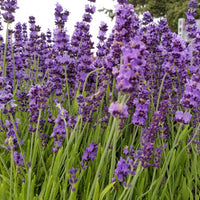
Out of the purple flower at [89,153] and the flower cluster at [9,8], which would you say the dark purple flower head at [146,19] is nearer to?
the flower cluster at [9,8]

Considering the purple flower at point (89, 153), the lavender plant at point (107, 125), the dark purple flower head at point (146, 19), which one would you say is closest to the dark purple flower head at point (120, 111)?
the lavender plant at point (107, 125)

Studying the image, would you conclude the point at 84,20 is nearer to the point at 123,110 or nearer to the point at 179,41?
the point at 179,41

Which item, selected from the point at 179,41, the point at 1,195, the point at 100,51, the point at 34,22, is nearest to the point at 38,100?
the point at 1,195

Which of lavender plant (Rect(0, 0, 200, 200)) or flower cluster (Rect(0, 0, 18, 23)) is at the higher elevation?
flower cluster (Rect(0, 0, 18, 23))

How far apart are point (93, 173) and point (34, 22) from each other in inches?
137

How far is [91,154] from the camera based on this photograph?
2.23 m

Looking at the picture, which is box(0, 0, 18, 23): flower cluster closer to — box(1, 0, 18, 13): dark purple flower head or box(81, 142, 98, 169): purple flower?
box(1, 0, 18, 13): dark purple flower head

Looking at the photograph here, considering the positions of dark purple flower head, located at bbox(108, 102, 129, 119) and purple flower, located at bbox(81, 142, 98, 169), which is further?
purple flower, located at bbox(81, 142, 98, 169)

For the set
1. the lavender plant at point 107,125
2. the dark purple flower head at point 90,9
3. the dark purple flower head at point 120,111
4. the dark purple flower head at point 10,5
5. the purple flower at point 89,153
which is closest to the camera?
the dark purple flower head at point 120,111

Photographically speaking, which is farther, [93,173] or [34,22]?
[34,22]

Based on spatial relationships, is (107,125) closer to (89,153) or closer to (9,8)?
(89,153)

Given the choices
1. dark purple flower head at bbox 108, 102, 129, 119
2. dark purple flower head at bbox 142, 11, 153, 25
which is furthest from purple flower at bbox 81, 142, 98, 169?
dark purple flower head at bbox 142, 11, 153, 25

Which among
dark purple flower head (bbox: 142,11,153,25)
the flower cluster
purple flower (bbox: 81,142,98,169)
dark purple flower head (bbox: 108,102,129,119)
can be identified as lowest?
purple flower (bbox: 81,142,98,169)

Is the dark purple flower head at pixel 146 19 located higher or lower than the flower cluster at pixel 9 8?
Result: higher
